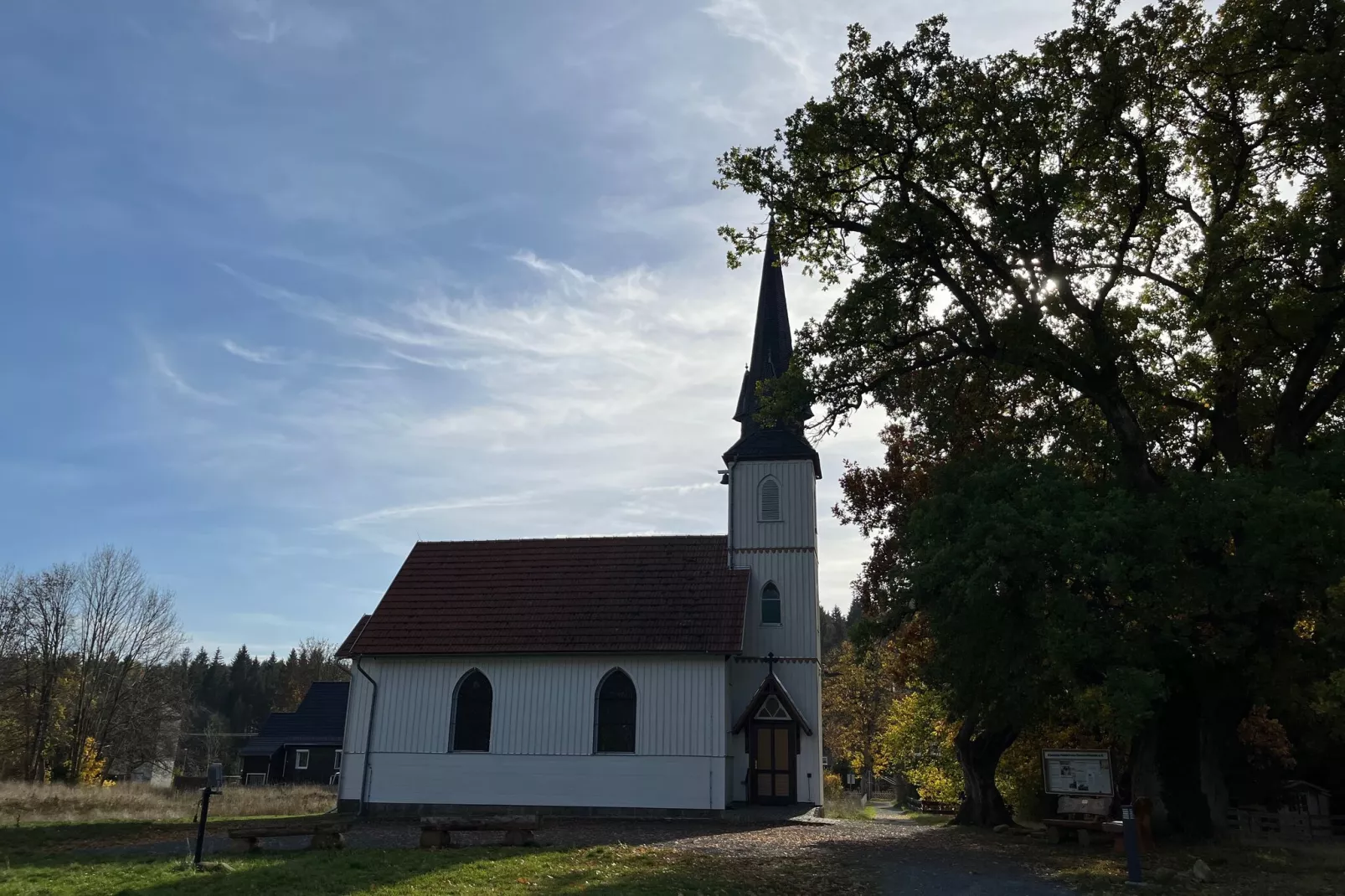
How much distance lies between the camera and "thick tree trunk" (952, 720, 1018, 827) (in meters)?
22.2

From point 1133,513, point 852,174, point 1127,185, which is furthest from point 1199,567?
point 852,174

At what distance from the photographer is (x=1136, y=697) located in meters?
12.5

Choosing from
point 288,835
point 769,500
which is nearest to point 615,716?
point 769,500

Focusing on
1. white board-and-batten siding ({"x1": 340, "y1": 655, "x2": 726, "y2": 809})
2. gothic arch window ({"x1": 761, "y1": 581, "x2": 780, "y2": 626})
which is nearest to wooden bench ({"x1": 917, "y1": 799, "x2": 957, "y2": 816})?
gothic arch window ({"x1": 761, "y1": 581, "x2": 780, "y2": 626})

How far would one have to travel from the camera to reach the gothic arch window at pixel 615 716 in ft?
79.3

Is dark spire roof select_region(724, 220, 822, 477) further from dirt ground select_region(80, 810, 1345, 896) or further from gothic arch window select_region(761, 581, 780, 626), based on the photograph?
dirt ground select_region(80, 810, 1345, 896)

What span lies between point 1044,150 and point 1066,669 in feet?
30.9

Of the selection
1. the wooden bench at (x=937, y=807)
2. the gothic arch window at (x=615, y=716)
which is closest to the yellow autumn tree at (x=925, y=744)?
the wooden bench at (x=937, y=807)

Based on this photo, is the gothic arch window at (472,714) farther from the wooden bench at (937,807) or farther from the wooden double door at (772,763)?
the wooden bench at (937,807)

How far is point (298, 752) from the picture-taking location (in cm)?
4703

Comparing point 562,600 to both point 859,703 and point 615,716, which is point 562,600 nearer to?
point 615,716

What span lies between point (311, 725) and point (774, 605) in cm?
3241

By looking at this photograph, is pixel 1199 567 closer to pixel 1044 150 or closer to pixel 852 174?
pixel 1044 150

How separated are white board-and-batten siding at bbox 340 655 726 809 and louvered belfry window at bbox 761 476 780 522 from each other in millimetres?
5284
